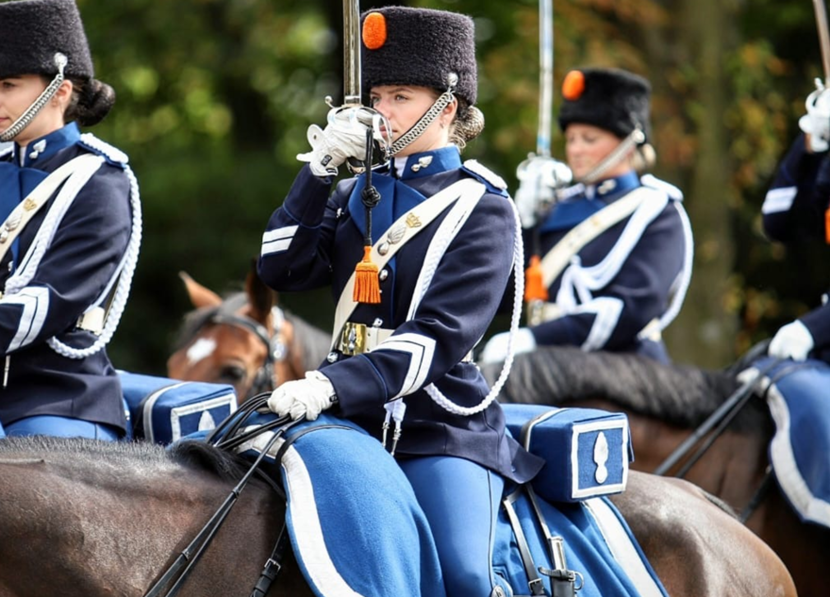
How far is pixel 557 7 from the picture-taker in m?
13.5

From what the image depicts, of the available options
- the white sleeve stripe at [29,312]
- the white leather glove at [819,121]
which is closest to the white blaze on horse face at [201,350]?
the white sleeve stripe at [29,312]

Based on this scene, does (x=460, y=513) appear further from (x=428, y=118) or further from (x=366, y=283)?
(x=428, y=118)

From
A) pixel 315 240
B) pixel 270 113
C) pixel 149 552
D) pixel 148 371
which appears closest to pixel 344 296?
pixel 315 240

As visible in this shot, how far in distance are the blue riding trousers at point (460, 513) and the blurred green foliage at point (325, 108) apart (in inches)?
322

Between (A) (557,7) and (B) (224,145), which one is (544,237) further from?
(B) (224,145)

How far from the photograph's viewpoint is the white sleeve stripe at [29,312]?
4438 millimetres

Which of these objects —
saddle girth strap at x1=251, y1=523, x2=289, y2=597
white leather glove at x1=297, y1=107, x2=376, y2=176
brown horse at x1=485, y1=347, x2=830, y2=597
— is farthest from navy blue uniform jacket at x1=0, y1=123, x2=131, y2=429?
brown horse at x1=485, y1=347, x2=830, y2=597

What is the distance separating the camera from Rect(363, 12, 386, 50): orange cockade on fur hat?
4199 mm

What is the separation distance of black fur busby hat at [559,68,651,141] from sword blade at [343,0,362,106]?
373cm

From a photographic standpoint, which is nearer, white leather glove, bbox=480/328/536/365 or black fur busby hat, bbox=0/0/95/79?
black fur busby hat, bbox=0/0/95/79

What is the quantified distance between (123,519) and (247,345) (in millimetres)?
3668

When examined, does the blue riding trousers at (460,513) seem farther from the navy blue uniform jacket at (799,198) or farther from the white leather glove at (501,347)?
the navy blue uniform jacket at (799,198)

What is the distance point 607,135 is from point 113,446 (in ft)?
14.6

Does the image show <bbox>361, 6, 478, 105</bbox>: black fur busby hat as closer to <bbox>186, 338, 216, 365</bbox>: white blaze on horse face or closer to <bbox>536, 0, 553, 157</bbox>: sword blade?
<bbox>186, 338, 216, 365</bbox>: white blaze on horse face
